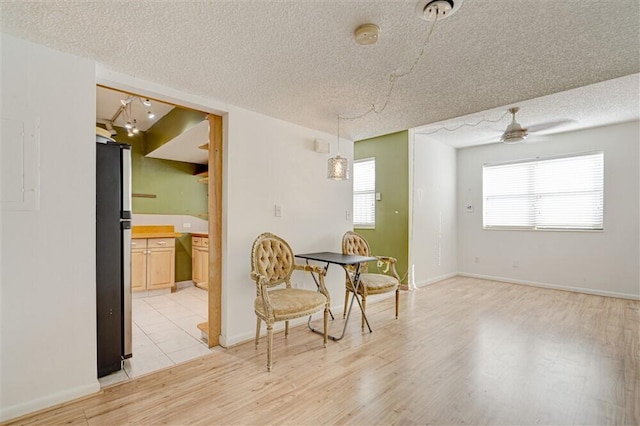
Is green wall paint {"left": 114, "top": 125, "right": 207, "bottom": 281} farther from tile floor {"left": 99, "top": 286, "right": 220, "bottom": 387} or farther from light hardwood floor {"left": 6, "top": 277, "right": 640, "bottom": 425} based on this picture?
light hardwood floor {"left": 6, "top": 277, "right": 640, "bottom": 425}

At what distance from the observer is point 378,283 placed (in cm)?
344

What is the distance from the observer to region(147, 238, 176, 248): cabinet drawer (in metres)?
4.83

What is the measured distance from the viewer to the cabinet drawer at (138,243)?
15.3ft

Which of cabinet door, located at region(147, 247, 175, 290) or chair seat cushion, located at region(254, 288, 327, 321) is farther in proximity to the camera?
cabinet door, located at region(147, 247, 175, 290)

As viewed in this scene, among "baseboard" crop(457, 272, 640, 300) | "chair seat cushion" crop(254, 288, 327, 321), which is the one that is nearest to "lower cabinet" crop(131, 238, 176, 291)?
"chair seat cushion" crop(254, 288, 327, 321)

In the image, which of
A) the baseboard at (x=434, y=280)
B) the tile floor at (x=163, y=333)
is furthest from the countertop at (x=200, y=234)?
the baseboard at (x=434, y=280)

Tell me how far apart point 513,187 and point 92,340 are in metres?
6.41

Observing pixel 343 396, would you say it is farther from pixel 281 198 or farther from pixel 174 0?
pixel 174 0

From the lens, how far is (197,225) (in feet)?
19.6

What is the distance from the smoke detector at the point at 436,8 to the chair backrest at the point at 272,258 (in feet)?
7.36

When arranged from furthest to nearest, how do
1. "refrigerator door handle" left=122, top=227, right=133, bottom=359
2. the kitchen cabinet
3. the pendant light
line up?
the kitchen cabinet → the pendant light → "refrigerator door handle" left=122, top=227, right=133, bottom=359

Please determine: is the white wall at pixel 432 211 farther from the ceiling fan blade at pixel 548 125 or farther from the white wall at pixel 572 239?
the ceiling fan blade at pixel 548 125

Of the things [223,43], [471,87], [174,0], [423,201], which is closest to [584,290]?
[423,201]

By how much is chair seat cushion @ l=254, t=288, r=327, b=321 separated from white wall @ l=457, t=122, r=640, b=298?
14.6 feet
